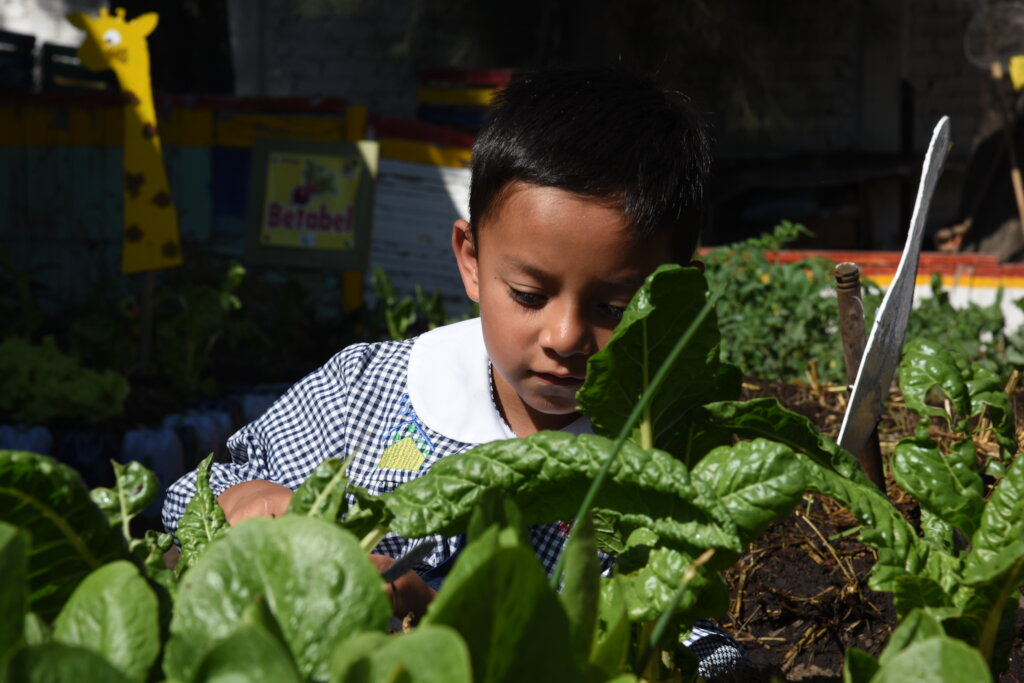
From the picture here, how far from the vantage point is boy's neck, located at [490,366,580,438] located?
5.90 feet

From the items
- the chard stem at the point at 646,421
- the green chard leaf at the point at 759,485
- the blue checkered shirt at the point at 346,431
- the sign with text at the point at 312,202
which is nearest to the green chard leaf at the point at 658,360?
the chard stem at the point at 646,421

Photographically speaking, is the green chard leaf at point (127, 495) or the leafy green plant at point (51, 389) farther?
the leafy green plant at point (51, 389)

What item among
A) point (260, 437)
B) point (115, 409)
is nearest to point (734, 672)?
point (260, 437)

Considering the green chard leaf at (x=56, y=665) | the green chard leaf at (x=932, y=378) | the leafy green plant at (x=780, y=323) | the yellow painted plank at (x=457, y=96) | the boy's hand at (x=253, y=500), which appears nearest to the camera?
the green chard leaf at (x=56, y=665)

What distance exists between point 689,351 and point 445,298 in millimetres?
6522

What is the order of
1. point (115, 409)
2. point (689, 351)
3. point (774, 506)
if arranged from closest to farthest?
point (774, 506) → point (689, 351) → point (115, 409)

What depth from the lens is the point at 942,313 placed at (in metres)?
3.52

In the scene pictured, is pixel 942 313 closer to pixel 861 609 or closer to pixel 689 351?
pixel 861 609

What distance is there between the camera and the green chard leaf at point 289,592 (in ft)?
1.89

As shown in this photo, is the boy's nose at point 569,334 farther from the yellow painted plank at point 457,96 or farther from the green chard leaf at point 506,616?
the yellow painted plank at point 457,96

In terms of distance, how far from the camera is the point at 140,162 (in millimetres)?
5273

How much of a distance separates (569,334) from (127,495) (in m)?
0.65

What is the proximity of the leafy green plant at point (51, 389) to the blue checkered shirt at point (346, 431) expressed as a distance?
3.09 m

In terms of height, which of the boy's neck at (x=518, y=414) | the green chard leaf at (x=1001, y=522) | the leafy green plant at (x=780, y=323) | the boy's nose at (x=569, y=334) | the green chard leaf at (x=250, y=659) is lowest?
the leafy green plant at (x=780, y=323)
